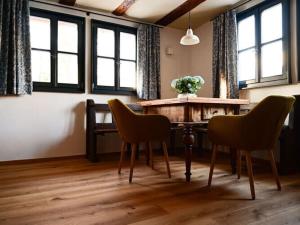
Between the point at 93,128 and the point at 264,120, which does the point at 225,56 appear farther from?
the point at 93,128

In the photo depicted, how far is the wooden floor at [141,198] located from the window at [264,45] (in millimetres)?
1169

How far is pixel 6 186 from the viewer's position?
6.18 feet

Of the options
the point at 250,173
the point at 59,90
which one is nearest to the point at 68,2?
the point at 59,90

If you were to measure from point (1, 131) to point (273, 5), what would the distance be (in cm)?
359

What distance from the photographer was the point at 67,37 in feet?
10.2

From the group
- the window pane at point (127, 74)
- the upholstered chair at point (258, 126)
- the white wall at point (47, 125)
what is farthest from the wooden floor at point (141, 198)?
the window pane at point (127, 74)

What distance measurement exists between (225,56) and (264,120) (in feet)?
5.92

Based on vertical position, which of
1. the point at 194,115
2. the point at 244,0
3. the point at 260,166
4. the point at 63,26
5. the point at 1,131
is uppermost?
the point at 244,0

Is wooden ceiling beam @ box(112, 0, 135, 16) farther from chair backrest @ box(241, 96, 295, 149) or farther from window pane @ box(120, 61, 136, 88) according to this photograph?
chair backrest @ box(241, 96, 295, 149)

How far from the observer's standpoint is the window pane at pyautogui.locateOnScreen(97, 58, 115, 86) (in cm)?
331

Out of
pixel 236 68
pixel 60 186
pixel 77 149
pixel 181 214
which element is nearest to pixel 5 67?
pixel 77 149

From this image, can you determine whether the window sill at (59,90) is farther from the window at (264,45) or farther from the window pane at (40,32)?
the window at (264,45)

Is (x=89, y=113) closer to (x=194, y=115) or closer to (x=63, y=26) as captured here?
(x=63, y=26)

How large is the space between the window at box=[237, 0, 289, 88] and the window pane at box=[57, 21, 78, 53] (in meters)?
2.30
